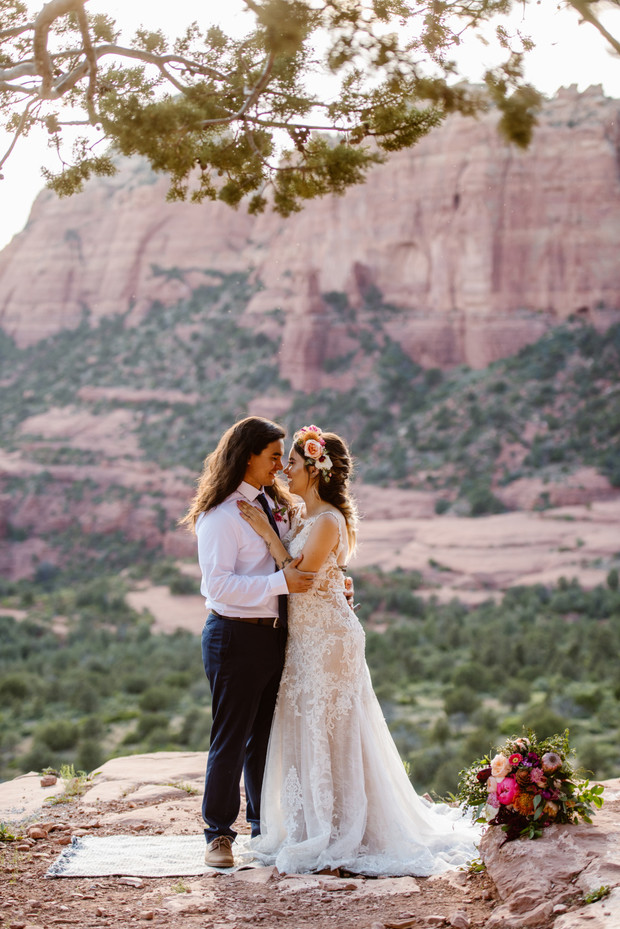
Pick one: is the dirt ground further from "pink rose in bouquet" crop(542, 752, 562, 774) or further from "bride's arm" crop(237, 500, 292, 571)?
"bride's arm" crop(237, 500, 292, 571)

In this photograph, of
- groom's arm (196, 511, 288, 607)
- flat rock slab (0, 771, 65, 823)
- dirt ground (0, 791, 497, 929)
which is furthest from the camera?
flat rock slab (0, 771, 65, 823)

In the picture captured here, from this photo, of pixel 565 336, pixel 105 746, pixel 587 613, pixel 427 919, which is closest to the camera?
pixel 427 919

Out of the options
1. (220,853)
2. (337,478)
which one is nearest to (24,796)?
(220,853)

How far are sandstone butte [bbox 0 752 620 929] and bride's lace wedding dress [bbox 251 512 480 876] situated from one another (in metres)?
0.19

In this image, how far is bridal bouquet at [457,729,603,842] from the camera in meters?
3.63

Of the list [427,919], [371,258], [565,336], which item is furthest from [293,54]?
[371,258]

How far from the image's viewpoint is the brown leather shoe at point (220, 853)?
3.98 metres

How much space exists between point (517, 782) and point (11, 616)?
966 inches

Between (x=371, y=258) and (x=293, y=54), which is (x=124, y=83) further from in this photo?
(x=371, y=258)

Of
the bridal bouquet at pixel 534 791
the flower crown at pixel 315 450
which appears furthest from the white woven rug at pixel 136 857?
the flower crown at pixel 315 450

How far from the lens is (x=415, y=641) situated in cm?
2039

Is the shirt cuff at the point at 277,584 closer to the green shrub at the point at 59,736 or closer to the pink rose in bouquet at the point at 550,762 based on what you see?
the pink rose in bouquet at the point at 550,762

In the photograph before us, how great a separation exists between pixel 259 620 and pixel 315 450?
0.79m

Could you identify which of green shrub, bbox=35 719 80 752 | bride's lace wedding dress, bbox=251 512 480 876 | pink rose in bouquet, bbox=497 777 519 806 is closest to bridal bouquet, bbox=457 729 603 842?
pink rose in bouquet, bbox=497 777 519 806
